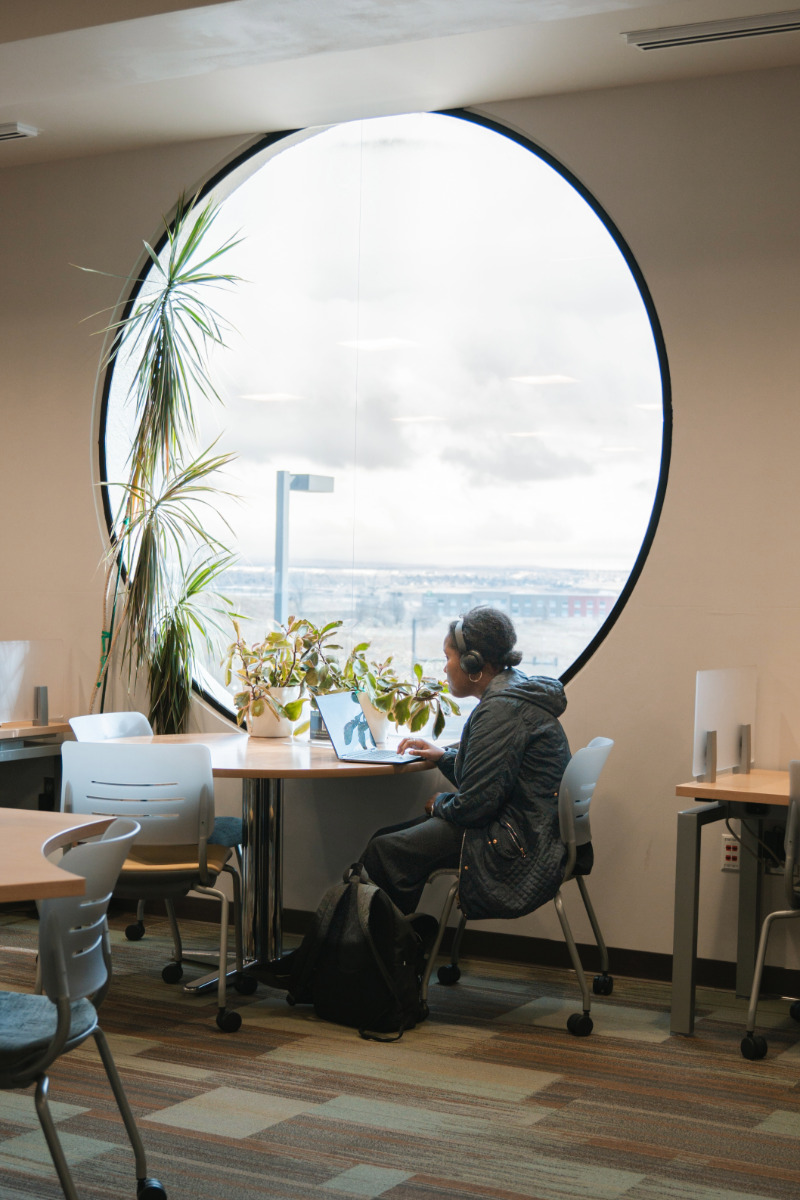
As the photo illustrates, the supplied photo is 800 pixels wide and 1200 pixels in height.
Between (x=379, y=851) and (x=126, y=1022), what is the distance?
0.94 m

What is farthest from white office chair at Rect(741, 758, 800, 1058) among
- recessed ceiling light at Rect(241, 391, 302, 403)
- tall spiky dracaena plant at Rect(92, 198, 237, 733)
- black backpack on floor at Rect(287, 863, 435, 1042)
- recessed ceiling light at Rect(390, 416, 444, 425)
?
recessed ceiling light at Rect(241, 391, 302, 403)

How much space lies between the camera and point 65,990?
221cm

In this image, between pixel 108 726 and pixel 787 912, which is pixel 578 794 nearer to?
pixel 787 912

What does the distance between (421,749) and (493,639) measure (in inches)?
18.9

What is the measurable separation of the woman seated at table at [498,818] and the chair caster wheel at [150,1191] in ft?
4.93

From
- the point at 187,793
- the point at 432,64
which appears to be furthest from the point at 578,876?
the point at 432,64

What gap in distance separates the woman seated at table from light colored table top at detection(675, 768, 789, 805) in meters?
0.43

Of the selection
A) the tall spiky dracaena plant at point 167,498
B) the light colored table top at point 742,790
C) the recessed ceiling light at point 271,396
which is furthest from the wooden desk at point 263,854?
the recessed ceiling light at point 271,396

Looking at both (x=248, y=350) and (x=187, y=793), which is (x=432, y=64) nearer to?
(x=248, y=350)

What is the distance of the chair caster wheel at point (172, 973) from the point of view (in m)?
4.27

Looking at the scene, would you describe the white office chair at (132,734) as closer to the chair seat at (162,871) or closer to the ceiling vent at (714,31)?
the chair seat at (162,871)

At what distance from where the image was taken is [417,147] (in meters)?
5.15


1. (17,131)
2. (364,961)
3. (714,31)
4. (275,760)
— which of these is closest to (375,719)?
(275,760)

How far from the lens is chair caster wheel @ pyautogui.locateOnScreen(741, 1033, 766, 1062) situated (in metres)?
3.61
